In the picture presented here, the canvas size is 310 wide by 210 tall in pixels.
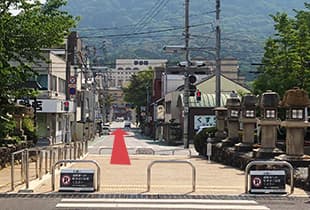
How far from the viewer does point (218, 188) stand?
14562 millimetres

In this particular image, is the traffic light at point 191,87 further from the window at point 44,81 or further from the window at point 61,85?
the window at point 61,85

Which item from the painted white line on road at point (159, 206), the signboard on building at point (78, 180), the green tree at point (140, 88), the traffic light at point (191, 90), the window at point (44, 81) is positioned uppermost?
the green tree at point (140, 88)

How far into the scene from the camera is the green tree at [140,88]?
359ft

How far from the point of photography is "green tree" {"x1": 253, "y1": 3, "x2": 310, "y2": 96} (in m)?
33.4

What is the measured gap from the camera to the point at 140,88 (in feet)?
363

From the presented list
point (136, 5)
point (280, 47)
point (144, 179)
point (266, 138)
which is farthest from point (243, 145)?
point (136, 5)

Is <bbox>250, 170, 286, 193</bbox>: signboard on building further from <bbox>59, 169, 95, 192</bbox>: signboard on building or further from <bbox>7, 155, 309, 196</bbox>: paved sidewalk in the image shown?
<bbox>59, 169, 95, 192</bbox>: signboard on building

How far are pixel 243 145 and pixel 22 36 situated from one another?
9610mm

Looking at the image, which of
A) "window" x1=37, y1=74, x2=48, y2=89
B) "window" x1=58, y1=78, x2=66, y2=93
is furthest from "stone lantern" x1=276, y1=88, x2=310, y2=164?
"window" x1=58, y1=78, x2=66, y2=93

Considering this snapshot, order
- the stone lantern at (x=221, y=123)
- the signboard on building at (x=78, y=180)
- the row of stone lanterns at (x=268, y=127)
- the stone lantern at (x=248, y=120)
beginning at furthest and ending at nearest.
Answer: the stone lantern at (x=221, y=123) < the stone lantern at (x=248, y=120) < the row of stone lanterns at (x=268, y=127) < the signboard on building at (x=78, y=180)

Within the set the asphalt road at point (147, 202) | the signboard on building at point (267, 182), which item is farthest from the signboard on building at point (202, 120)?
the asphalt road at point (147, 202)

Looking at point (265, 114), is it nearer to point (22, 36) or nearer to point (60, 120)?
point (22, 36)

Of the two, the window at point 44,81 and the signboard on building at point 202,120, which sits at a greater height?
the window at point 44,81

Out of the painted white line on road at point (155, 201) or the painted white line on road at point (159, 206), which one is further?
the painted white line on road at point (155, 201)
